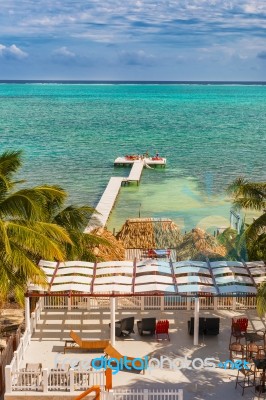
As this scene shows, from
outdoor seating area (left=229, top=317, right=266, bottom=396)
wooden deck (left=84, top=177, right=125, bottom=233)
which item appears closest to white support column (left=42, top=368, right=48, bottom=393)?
outdoor seating area (left=229, top=317, right=266, bottom=396)

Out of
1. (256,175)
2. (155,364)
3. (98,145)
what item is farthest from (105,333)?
(98,145)

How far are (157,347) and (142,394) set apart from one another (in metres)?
3.07

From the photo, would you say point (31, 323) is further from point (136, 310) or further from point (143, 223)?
point (143, 223)

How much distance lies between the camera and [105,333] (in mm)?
17328

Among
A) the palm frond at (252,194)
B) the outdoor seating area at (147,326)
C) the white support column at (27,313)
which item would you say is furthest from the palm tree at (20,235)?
the palm frond at (252,194)

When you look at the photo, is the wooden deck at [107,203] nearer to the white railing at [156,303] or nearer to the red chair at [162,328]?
the white railing at [156,303]

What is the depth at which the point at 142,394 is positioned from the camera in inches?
526

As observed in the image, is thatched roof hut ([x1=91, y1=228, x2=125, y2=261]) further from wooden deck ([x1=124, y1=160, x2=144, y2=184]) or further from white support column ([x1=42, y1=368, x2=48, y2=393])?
wooden deck ([x1=124, y1=160, x2=144, y2=184])

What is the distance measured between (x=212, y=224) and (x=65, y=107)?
128 metres

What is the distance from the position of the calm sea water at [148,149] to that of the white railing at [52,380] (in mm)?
25321

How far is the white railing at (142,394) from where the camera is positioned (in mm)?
13359

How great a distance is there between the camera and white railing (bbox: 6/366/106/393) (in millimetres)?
13891

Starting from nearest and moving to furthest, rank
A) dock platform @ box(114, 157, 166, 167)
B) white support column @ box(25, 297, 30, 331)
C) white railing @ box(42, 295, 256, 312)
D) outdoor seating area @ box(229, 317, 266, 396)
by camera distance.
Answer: outdoor seating area @ box(229, 317, 266, 396) → white support column @ box(25, 297, 30, 331) → white railing @ box(42, 295, 256, 312) → dock platform @ box(114, 157, 166, 167)

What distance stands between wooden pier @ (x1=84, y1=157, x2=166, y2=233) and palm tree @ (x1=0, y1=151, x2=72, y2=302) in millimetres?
9317
